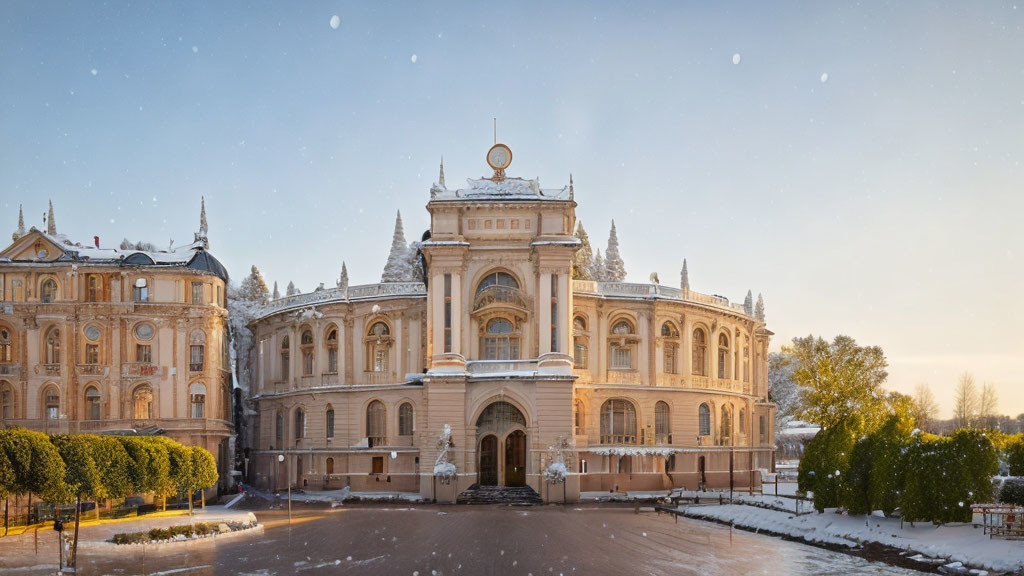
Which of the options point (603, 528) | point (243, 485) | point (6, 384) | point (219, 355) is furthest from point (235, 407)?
point (603, 528)

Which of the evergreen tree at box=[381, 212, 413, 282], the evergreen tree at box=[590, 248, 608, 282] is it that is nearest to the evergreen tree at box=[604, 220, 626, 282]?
the evergreen tree at box=[590, 248, 608, 282]

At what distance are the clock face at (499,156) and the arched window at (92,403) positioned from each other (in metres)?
29.1

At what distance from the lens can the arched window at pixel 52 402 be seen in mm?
61688

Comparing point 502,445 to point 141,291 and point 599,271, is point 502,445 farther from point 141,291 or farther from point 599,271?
point 599,271

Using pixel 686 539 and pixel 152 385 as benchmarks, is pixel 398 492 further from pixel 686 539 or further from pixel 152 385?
pixel 686 539

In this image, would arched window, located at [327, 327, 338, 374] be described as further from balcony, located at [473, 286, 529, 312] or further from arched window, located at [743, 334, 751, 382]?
arched window, located at [743, 334, 751, 382]

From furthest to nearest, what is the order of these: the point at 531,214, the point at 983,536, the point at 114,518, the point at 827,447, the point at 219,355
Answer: the point at 219,355 < the point at 531,214 < the point at 114,518 < the point at 827,447 < the point at 983,536

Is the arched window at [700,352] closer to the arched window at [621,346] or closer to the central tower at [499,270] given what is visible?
the arched window at [621,346]

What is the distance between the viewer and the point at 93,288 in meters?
62.8

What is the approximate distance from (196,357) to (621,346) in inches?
1114

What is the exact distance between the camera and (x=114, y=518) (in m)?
45.2

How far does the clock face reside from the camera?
6062 cm

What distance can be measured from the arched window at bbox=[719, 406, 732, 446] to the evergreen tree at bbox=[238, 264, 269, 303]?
4575cm

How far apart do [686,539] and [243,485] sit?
4317 centimetres
